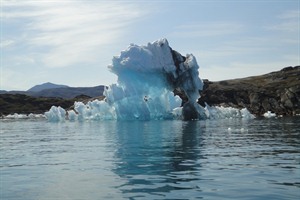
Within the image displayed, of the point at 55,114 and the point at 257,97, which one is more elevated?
the point at 257,97

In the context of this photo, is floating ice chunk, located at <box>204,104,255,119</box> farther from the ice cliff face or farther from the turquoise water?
the turquoise water

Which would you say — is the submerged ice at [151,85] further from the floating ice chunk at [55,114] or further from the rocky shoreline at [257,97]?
the floating ice chunk at [55,114]

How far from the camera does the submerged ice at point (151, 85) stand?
79.0m

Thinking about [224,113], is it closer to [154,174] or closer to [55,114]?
[55,114]

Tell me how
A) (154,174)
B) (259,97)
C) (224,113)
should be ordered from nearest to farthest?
(154,174)
(224,113)
(259,97)

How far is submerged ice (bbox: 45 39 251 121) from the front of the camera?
259 feet

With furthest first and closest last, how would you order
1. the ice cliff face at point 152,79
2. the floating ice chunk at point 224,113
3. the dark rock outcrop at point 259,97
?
the dark rock outcrop at point 259,97 → the floating ice chunk at point 224,113 → the ice cliff face at point 152,79

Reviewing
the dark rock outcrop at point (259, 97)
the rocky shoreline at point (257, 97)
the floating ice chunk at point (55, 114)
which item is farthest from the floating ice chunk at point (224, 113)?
the floating ice chunk at point (55, 114)

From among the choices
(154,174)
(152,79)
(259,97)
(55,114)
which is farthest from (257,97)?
(154,174)

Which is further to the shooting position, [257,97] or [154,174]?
[257,97]

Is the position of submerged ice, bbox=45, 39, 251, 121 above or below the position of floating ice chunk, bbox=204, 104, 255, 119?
above

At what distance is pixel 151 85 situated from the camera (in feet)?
271

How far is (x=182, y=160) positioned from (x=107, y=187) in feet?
27.1

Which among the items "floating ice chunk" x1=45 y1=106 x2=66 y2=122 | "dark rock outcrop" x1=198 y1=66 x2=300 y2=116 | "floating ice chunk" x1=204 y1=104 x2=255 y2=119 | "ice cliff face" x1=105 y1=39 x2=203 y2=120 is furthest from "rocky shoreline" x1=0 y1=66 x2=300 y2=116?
"floating ice chunk" x1=45 y1=106 x2=66 y2=122
